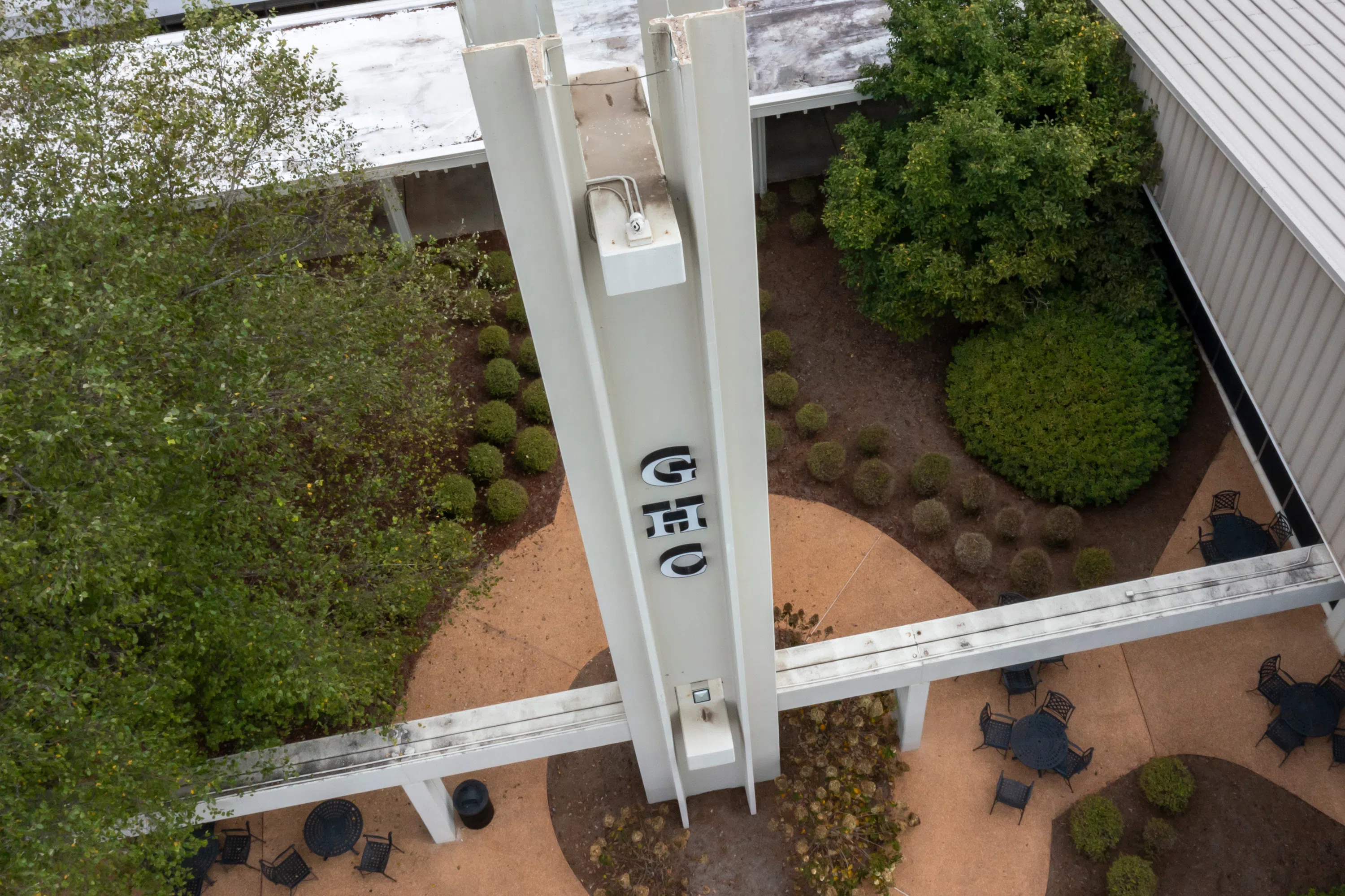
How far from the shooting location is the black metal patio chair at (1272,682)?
16141mm

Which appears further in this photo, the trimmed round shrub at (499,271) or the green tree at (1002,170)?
the trimmed round shrub at (499,271)

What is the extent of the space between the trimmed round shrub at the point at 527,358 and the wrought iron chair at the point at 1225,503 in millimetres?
13103

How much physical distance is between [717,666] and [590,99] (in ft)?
25.8

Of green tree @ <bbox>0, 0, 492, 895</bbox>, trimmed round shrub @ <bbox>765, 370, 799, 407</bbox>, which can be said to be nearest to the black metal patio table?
green tree @ <bbox>0, 0, 492, 895</bbox>

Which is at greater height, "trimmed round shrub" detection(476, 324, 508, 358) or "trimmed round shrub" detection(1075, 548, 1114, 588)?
"trimmed round shrub" detection(476, 324, 508, 358)

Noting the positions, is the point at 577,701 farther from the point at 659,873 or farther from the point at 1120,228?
the point at 1120,228

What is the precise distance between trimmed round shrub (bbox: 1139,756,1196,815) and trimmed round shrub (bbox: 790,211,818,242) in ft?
43.7

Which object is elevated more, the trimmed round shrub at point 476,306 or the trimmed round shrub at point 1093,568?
the trimmed round shrub at point 476,306

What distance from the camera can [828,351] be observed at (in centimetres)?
2217

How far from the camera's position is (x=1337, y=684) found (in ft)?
53.7

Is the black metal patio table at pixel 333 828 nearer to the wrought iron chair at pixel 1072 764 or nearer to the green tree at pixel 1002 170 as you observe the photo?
the wrought iron chair at pixel 1072 764

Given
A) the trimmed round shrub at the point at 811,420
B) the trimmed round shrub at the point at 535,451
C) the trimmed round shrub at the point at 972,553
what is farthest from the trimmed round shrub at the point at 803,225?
the trimmed round shrub at the point at 972,553

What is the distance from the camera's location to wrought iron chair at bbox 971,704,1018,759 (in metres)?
16.2

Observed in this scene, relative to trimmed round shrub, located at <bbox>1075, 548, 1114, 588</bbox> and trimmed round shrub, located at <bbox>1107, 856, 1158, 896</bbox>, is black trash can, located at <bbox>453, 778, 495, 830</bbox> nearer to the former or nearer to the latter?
trimmed round shrub, located at <bbox>1107, 856, 1158, 896</bbox>
